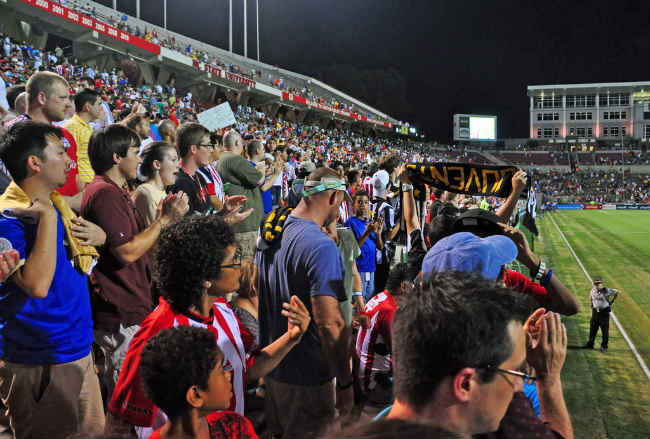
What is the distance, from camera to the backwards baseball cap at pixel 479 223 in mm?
3150

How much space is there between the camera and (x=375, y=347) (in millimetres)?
3799

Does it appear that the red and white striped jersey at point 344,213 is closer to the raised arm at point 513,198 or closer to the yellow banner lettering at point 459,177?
the yellow banner lettering at point 459,177

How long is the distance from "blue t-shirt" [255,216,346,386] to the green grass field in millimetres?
5216

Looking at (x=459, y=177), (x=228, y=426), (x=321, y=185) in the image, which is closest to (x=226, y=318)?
(x=228, y=426)

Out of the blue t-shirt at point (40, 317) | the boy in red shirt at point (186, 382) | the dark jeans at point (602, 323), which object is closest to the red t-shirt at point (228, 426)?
the boy in red shirt at point (186, 382)

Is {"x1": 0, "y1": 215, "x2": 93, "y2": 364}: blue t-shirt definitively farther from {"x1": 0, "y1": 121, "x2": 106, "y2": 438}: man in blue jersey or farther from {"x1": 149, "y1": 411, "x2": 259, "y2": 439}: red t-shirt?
{"x1": 149, "y1": 411, "x2": 259, "y2": 439}: red t-shirt

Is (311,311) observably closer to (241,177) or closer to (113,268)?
(113,268)

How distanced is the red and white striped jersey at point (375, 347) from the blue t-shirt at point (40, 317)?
2.08 metres

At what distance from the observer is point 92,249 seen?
8.73 ft

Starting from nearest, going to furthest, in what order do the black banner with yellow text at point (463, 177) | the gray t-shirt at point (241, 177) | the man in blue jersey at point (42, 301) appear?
the man in blue jersey at point (42, 301)
the black banner with yellow text at point (463, 177)
the gray t-shirt at point (241, 177)

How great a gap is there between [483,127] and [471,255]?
8010 centimetres

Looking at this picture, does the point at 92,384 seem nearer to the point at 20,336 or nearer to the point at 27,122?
the point at 20,336

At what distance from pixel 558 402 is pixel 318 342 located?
145cm

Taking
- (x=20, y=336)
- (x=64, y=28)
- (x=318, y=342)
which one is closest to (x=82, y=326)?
(x=20, y=336)
